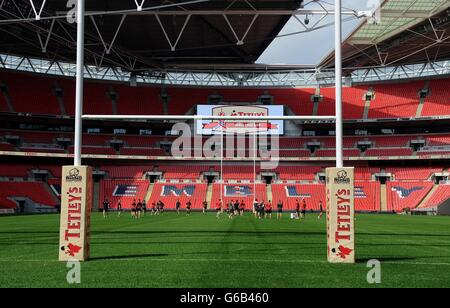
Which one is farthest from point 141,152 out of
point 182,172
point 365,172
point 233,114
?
point 365,172

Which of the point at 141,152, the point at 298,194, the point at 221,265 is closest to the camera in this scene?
the point at 221,265

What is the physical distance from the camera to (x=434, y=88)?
58.5 m

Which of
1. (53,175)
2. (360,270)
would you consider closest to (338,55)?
(360,270)

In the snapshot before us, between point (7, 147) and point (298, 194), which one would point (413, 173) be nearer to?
point (298, 194)

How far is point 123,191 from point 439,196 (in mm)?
33965

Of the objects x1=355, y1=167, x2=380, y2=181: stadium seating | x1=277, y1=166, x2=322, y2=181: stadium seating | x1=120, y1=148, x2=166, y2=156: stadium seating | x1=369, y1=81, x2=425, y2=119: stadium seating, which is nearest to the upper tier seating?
x1=369, y1=81, x2=425, y2=119: stadium seating

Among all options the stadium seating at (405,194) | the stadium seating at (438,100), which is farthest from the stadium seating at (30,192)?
the stadium seating at (438,100)

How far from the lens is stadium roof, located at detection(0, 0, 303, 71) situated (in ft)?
115

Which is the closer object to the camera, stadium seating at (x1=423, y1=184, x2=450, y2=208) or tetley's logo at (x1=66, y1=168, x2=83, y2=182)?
tetley's logo at (x1=66, y1=168, x2=83, y2=182)

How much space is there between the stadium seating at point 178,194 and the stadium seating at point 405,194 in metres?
20.6

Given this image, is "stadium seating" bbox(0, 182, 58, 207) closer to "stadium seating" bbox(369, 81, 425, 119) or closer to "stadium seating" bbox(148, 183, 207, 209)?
"stadium seating" bbox(148, 183, 207, 209)

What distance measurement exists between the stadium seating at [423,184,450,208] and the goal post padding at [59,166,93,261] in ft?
144

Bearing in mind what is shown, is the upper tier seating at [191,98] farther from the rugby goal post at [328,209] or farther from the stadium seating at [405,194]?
the rugby goal post at [328,209]

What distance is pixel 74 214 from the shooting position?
33.5ft
